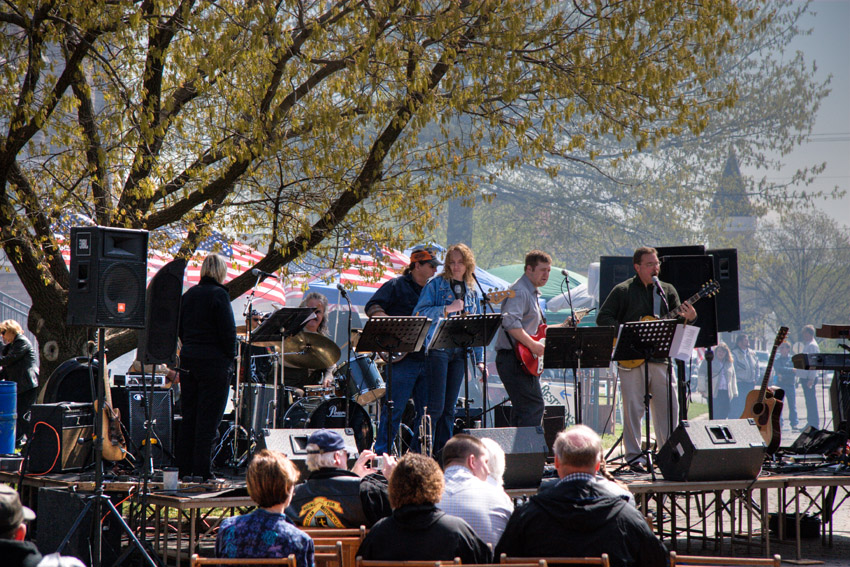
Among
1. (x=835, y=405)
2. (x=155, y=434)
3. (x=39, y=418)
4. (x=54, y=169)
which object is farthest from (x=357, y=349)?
(x=835, y=405)

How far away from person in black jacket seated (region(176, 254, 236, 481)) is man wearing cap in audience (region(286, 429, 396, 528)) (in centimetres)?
239

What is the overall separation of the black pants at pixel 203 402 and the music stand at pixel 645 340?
334 cm

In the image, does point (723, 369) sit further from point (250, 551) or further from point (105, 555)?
point (250, 551)

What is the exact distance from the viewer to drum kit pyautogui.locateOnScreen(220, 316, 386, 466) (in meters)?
9.40

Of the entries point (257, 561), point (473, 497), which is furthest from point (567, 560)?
point (257, 561)

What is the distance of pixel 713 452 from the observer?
723 cm

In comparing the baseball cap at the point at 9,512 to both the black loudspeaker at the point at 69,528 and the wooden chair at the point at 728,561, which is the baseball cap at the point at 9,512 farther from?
the black loudspeaker at the point at 69,528

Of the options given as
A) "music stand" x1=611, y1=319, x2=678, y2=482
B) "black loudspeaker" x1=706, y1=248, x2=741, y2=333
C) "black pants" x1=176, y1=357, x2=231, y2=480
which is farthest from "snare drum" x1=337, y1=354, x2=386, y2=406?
"black loudspeaker" x1=706, y1=248, x2=741, y2=333

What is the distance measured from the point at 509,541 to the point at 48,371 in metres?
6.62

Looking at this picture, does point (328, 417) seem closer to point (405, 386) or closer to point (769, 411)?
point (405, 386)

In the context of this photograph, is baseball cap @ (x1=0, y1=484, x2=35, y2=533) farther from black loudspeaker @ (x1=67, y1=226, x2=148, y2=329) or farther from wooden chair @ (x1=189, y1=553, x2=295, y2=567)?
black loudspeaker @ (x1=67, y1=226, x2=148, y2=329)

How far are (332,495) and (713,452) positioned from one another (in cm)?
361

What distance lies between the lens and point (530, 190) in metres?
40.0

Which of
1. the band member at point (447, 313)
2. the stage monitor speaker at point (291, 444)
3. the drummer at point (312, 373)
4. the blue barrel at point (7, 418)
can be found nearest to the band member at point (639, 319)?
the band member at point (447, 313)
